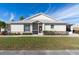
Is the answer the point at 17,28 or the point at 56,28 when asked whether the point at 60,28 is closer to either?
A: the point at 56,28

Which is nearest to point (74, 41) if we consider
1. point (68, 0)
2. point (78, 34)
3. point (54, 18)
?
point (78, 34)

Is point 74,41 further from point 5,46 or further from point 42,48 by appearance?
point 5,46

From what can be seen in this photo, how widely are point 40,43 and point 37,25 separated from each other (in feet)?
2.04

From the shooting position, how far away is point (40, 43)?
230 inches

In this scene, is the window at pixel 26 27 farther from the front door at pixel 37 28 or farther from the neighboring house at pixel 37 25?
the front door at pixel 37 28

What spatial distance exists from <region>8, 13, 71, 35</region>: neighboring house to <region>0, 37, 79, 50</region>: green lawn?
11.4 inches

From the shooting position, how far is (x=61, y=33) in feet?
17.6

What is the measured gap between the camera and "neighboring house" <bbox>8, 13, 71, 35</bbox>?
17.3 feet

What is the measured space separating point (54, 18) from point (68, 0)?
4.24 feet

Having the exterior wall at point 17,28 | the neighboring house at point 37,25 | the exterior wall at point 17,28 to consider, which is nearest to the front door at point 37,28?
the neighboring house at point 37,25

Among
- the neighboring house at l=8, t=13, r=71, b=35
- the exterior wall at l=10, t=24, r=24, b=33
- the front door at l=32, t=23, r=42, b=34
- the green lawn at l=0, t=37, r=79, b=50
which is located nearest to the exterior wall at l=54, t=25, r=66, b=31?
the neighboring house at l=8, t=13, r=71, b=35

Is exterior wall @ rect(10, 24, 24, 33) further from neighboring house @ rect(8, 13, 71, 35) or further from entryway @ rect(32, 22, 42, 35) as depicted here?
entryway @ rect(32, 22, 42, 35)

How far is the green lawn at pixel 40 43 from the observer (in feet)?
17.9
